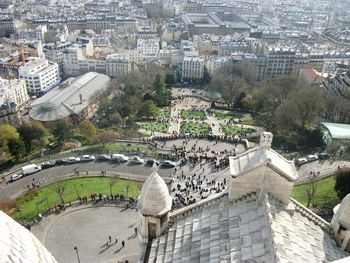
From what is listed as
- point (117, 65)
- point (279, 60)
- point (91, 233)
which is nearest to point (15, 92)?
point (117, 65)

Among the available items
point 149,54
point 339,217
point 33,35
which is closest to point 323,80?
point 149,54

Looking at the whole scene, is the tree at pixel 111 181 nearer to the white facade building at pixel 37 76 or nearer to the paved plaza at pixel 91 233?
the paved plaza at pixel 91 233

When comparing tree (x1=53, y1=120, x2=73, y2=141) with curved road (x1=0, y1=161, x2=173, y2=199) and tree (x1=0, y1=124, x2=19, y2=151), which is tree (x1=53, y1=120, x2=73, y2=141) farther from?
curved road (x1=0, y1=161, x2=173, y2=199)

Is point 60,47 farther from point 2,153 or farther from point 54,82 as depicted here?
point 2,153

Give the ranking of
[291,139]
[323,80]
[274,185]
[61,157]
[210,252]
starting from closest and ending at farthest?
[210,252], [274,185], [61,157], [291,139], [323,80]

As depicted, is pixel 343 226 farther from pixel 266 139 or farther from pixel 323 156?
pixel 323 156

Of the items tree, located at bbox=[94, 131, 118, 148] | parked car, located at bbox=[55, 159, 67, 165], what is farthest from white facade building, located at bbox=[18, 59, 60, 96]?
parked car, located at bbox=[55, 159, 67, 165]
